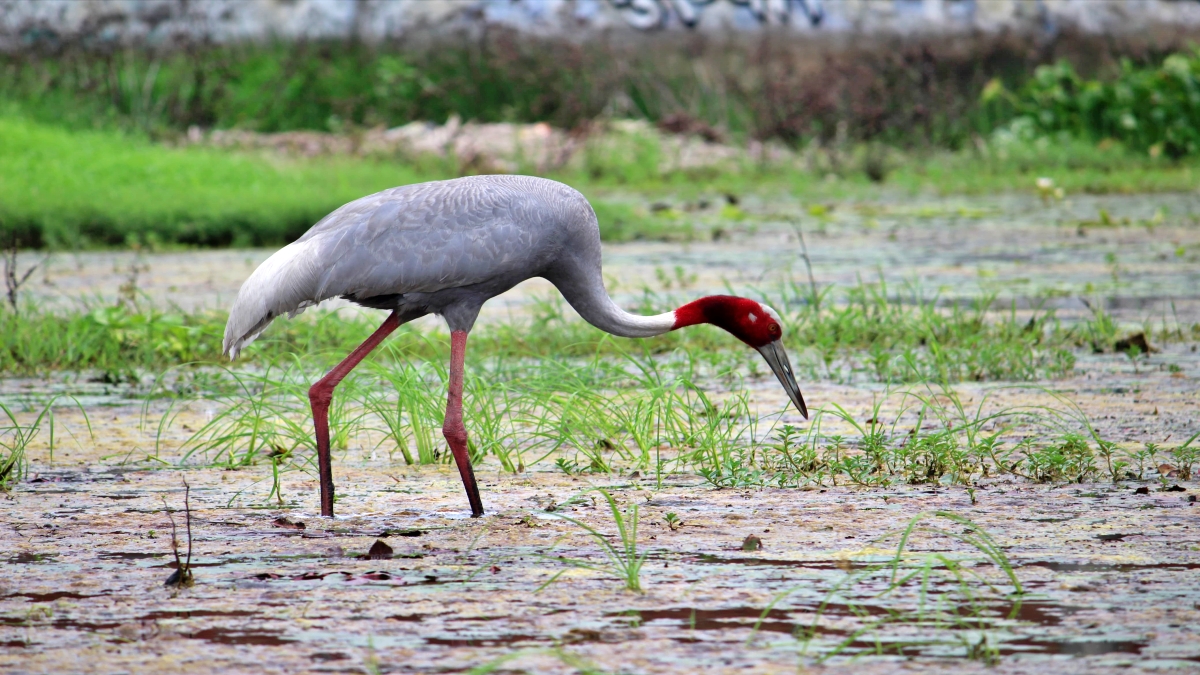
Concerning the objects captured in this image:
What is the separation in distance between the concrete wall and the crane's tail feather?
11795 mm

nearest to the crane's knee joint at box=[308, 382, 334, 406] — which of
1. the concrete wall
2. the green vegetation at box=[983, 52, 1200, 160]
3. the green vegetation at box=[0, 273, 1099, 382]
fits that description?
the green vegetation at box=[0, 273, 1099, 382]

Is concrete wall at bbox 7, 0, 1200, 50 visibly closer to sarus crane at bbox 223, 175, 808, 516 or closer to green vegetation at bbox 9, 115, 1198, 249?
green vegetation at bbox 9, 115, 1198, 249

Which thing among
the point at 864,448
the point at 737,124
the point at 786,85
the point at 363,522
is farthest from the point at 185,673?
the point at 737,124

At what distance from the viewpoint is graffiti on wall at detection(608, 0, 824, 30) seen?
61.5ft

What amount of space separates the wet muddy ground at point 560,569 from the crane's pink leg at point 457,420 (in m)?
0.10

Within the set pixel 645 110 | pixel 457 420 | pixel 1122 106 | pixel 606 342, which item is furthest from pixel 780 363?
pixel 645 110

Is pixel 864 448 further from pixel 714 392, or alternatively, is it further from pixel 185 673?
pixel 185 673

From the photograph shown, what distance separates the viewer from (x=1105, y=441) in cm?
489

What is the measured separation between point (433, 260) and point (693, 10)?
601 inches

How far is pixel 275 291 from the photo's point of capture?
435 centimetres

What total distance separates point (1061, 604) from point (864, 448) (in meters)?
1.58

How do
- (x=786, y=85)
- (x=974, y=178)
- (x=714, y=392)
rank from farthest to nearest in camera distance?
(x=786, y=85) < (x=974, y=178) < (x=714, y=392)

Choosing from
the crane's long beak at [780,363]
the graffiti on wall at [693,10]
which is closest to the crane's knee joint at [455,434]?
the crane's long beak at [780,363]

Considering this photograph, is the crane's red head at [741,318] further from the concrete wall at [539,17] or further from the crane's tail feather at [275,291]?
Answer: the concrete wall at [539,17]
